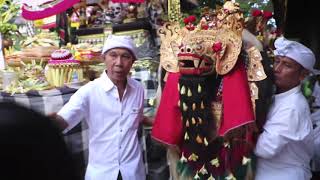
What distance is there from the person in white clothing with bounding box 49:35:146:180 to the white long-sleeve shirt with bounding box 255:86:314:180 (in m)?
0.77

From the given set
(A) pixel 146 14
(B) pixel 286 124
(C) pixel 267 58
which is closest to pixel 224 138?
(B) pixel 286 124

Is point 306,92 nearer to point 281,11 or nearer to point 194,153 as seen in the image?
point 194,153

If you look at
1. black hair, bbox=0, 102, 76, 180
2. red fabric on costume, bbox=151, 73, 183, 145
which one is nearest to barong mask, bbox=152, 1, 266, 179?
red fabric on costume, bbox=151, 73, 183, 145

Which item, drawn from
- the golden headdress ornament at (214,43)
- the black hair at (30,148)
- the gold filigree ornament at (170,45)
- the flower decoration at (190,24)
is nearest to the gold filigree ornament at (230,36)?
the golden headdress ornament at (214,43)

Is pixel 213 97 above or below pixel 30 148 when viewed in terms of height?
below

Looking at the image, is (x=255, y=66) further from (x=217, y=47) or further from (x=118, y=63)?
(x=118, y=63)

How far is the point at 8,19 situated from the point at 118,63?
3111 mm

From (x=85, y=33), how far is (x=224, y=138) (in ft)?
10.0

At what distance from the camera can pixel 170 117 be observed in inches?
111

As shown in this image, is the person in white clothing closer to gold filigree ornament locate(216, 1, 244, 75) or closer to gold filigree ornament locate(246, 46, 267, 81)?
gold filigree ornament locate(216, 1, 244, 75)

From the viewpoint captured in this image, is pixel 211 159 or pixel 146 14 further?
pixel 146 14

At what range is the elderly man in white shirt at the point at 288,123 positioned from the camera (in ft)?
8.39

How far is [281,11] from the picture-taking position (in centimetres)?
537

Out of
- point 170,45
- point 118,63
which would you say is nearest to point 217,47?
point 170,45
